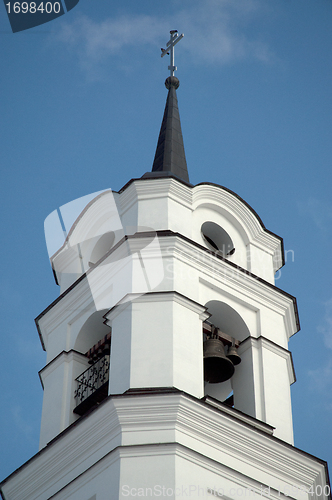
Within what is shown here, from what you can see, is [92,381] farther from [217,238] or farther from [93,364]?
[217,238]

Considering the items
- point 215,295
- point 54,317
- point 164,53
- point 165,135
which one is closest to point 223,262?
point 215,295

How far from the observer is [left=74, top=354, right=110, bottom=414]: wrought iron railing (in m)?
18.3

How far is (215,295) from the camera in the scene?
1906cm

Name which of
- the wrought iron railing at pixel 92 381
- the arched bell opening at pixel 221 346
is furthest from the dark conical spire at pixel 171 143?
the wrought iron railing at pixel 92 381

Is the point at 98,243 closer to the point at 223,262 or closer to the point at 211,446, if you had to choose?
the point at 223,262

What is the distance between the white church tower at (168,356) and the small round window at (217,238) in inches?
1.1

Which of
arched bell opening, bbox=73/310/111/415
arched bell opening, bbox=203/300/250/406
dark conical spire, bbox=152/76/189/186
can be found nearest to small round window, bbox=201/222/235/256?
dark conical spire, bbox=152/76/189/186

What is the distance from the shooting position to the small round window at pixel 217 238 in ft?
68.4

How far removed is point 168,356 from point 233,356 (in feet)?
6.51

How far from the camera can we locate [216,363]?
1842cm

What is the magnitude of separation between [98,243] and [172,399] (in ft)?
18.8

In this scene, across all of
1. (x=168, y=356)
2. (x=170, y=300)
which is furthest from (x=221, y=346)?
(x=168, y=356)

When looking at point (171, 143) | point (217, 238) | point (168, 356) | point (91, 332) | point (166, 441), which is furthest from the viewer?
point (171, 143)

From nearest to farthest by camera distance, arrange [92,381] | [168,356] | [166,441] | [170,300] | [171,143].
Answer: [166,441] → [168,356] → [170,300] → [92,381] → [171,143]
